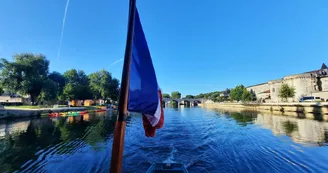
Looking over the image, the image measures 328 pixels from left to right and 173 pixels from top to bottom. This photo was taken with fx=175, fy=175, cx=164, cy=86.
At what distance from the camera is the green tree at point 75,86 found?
7106cm

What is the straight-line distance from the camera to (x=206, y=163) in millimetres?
9961

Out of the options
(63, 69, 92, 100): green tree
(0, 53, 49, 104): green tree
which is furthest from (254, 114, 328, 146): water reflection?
(63, 69, 92, 100): green tree

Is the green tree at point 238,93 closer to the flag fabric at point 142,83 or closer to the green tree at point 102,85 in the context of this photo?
the green tree at point 102,85

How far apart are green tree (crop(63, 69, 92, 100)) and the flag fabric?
7625 centimetres

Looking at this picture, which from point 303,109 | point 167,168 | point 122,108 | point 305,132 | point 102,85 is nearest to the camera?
point 122,108

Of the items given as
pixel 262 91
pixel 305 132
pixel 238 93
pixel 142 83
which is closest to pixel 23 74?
pixel 142 83

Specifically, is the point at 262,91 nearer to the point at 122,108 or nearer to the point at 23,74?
the point at 23,74

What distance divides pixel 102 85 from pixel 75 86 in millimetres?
16877

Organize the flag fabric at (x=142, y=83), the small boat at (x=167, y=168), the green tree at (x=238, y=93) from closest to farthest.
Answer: the flag fabric at (x=142, y=83) → the small boat at (x=167, y=168) → the green tree at (x=238, y=93)

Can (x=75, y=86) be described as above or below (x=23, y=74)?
below

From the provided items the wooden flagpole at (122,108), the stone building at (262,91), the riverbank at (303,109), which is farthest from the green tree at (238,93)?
the wooden flagpole at (122,108)

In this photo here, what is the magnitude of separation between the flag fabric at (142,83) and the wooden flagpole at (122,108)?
7.4 inches

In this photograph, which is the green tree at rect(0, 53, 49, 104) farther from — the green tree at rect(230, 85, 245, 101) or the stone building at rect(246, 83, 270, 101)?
the stone building at rect(246, 83, 270, 101)

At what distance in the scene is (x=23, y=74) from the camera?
160 ft
